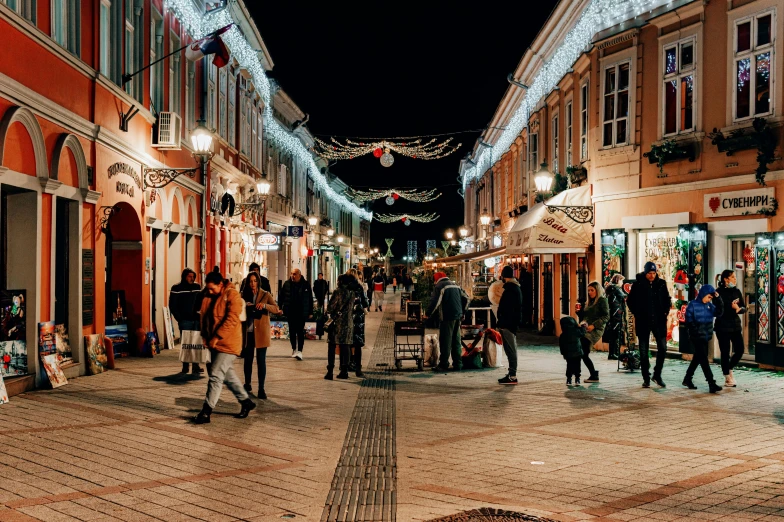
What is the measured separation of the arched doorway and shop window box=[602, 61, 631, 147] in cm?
1036

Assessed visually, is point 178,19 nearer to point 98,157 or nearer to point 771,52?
point 98,157

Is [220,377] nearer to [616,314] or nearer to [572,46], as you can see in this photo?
[616,314]

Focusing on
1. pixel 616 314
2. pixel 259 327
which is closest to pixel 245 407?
pixel 259 327

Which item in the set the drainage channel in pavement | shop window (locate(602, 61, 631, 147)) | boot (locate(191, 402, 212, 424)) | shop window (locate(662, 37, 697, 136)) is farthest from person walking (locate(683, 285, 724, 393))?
boot (locate(191, 402, 212, 424))

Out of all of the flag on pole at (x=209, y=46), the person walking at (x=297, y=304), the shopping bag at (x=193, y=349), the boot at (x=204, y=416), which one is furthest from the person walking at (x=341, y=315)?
the flag on pole at (x=209, y=46)

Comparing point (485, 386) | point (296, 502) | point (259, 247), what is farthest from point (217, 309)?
point (259, 247)

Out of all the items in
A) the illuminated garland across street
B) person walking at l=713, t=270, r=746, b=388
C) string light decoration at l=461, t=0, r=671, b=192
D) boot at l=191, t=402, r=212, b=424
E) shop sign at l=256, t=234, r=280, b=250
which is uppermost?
the illuminated garland across street

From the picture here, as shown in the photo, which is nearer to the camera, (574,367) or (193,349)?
(574,367)

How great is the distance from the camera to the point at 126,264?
16.1 m

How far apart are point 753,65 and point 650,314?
5482 millimetres

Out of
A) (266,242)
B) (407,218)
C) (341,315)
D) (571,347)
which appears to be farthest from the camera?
(407,218)

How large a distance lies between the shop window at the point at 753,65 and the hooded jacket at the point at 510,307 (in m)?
5.51

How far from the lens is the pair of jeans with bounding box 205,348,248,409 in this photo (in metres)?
8.91

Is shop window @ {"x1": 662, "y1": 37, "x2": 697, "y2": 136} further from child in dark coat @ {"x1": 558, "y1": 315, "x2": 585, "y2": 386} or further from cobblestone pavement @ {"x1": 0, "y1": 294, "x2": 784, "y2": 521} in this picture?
cobblestone pavement @ {"x1": 0, "y1": 294, "x2": 784, "y2": 521}
